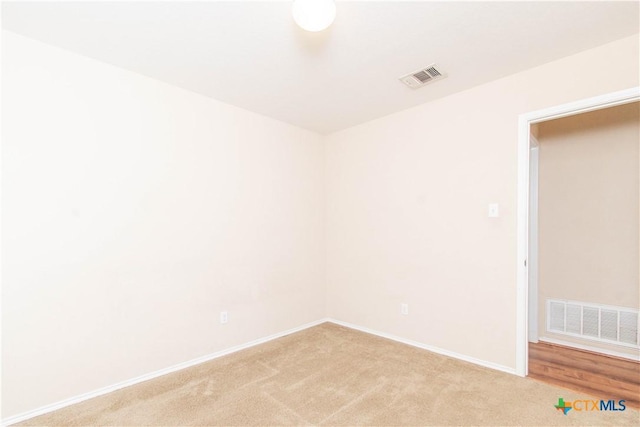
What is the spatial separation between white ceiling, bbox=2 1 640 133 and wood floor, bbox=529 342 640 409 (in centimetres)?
247

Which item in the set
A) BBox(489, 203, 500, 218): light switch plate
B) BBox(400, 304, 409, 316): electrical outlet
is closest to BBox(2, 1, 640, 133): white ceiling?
BBox(489, 203, 500, 218): light switch plate

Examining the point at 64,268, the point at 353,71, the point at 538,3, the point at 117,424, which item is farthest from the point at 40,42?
the point at 538,3

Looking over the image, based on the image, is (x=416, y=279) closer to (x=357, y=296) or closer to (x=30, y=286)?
(x=357, y=296)

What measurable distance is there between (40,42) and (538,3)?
10.2ft

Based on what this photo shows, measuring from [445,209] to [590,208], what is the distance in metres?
1.52

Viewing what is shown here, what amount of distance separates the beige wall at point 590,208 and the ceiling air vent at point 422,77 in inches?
66.8

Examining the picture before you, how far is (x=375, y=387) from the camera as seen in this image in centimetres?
226

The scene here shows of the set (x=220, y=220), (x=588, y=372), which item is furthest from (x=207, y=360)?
(x=588, y=372)

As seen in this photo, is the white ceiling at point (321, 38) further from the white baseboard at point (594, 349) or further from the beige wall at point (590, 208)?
the white baseboard at point (594, 349)

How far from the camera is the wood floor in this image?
219 centimetres

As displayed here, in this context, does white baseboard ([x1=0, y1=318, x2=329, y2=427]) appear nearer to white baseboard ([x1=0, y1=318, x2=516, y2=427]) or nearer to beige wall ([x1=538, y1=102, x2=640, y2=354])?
white baseboard ([x1=0, y1=318, x2=516, y2=427])

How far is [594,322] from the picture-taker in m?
2.97

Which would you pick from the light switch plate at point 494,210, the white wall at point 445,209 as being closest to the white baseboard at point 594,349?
the white wall at point 445,209

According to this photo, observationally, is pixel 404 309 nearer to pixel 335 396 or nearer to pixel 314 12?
pixel 335 396
